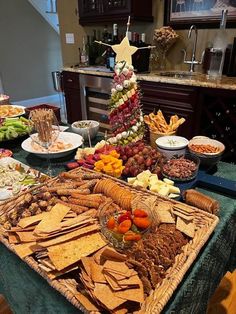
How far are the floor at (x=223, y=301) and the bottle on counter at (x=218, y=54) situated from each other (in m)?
1.88

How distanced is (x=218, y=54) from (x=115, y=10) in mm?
1293

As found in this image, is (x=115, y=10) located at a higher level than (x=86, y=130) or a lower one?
higher

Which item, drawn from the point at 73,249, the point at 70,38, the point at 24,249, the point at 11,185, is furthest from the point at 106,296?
the point at 70,38

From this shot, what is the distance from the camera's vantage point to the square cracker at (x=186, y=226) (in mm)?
679

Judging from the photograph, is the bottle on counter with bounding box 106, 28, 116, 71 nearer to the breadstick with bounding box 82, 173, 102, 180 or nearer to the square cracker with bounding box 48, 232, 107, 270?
the breadstick with bounding box 82, 173, 102, 180

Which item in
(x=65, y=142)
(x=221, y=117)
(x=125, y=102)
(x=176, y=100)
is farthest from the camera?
Answer: (x=176, y=100)

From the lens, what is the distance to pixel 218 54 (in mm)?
2564

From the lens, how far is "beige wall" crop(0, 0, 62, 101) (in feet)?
16.5

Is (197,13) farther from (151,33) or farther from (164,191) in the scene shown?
(164,191)

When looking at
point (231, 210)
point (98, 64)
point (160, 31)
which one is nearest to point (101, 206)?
point (231, 210)

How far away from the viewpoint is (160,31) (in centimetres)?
285

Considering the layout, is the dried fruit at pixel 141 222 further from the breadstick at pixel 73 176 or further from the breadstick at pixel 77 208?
the breadstick at pixel 73 176

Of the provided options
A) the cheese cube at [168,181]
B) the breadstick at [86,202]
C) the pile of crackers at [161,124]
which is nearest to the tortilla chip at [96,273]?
the breadstick at [86,202]

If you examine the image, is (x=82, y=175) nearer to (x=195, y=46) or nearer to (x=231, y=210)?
(x=231, y=210)
